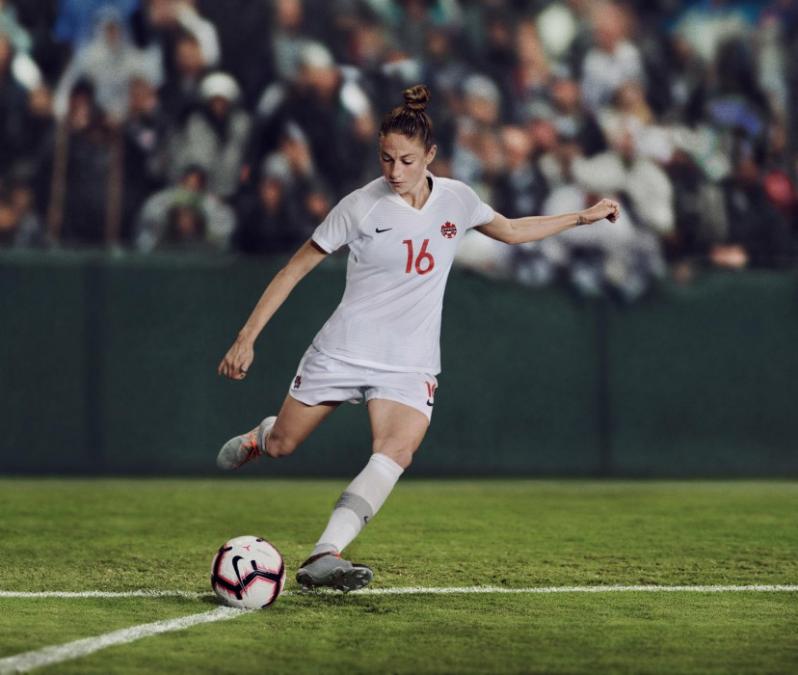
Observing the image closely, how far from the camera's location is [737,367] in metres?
11.4

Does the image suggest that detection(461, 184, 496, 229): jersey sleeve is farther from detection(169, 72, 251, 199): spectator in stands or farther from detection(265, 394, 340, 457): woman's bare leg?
detection(169, 72, 251, 199): spectator in stands

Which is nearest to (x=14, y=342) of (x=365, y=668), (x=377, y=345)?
(x=377, y=345)

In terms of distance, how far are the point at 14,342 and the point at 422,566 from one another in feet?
17.8

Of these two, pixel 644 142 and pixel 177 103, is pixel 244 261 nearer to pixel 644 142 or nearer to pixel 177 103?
pixel 177 103

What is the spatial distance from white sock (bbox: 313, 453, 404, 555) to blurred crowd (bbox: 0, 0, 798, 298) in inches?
227

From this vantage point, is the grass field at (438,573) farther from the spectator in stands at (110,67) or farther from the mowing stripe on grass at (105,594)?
the spectator in stands at (110,67)

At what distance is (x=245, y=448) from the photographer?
22.3 ft

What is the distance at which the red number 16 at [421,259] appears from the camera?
586cm

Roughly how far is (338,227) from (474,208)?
1.99 feet

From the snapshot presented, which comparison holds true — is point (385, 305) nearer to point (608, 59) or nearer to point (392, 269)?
point (392, 269)

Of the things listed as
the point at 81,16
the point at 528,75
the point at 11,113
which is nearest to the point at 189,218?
the point at 11,113

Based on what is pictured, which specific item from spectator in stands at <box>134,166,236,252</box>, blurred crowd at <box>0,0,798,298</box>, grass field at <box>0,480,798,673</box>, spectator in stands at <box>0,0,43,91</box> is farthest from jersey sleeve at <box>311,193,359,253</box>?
spectator in stands at <box>0,0,43,91</box>

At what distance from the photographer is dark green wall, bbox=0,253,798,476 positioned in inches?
442

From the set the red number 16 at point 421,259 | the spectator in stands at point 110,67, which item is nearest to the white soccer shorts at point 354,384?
the red number 16 at point 421,259
